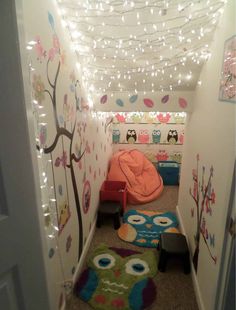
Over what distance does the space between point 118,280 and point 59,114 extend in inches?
60.4

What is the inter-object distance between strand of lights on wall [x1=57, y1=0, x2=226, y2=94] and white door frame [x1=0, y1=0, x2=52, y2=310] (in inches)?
34.5

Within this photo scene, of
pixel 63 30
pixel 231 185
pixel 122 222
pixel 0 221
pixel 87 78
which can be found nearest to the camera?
pixel 0 221

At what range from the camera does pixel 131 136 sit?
169 inches

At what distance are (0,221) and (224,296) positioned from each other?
1.15 m

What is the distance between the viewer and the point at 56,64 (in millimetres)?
1409

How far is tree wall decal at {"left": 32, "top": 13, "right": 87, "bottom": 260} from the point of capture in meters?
1.22

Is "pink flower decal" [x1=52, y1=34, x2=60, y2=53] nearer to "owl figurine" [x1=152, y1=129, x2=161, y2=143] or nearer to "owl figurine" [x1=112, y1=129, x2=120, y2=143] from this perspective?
"owl figurine" [x1=112, y1=129, x2=120, y2=143]

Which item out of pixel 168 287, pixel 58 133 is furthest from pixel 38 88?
pixel 168 287

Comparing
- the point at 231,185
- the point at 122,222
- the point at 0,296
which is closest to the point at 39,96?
the point at 0,296

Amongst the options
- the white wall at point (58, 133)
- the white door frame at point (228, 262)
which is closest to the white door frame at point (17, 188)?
the white wall at point (58, 133)

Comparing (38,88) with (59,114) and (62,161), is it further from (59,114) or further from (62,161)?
(62,161)

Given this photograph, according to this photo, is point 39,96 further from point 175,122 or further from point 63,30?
point 175,122

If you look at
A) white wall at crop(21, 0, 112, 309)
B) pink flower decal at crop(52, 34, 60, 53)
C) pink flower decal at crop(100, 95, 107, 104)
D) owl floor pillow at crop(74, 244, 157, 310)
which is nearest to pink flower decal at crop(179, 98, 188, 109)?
pink flower decal at crop(100, 95, 107, 104)

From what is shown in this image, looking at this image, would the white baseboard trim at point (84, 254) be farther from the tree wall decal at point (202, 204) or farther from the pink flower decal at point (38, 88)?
the pink flower decal at point (38, 88)
